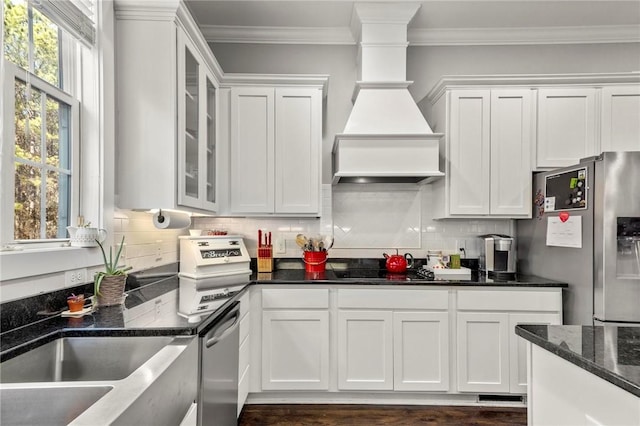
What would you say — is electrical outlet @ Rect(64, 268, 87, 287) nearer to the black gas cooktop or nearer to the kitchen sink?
the kitchen sink

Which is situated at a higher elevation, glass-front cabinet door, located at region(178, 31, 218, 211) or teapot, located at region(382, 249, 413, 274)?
glass-front cabinet door, located at region(178, 31, 218, 211)

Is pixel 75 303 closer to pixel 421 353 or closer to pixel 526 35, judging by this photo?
pixel 421 353

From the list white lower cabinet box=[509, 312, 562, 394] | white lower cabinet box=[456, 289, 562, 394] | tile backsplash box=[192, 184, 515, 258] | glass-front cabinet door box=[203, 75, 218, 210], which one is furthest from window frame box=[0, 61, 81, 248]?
white lower cabinet box=[509, 312, 562, 394]

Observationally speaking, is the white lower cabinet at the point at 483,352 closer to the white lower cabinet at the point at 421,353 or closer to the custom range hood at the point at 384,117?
the white lower cabinet at the point at 421,353

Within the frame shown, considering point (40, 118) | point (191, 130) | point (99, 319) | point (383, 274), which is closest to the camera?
point (99, 319)

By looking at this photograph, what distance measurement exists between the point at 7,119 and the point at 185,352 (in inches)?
44.3

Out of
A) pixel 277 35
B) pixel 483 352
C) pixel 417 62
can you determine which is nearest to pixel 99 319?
pixel 483 352

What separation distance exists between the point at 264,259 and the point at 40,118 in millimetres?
1703

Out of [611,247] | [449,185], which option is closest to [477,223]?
[449,185]

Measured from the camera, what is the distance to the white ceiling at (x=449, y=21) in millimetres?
2619

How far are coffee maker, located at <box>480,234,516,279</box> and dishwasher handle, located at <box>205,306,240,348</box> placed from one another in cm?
197

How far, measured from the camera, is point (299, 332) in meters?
2.32

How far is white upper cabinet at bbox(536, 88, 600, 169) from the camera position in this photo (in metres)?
2.53

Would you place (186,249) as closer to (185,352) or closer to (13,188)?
(13,188)
